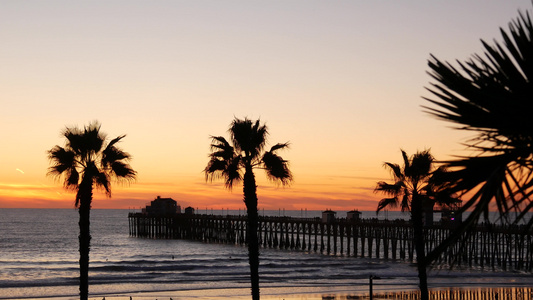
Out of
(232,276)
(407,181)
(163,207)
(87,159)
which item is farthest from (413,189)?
(163,207)

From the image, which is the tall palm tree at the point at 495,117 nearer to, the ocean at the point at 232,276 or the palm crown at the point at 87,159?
the palm crown at the point at 87,159

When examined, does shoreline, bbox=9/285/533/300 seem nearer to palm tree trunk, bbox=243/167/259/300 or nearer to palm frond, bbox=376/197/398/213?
palm frond, bbox=376/197/398/213

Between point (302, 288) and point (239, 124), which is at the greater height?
point (239, 124)

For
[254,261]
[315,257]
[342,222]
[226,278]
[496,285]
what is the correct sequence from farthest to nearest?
[342,222]
[315,257]
[226,278]
[496,285]
[254,261]

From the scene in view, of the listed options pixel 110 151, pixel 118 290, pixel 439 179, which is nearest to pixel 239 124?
pixel 110 151

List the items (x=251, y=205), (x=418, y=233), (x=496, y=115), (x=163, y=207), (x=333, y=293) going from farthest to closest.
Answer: (x=163, y=207), (x=333, y=293), (x=418, y=233), (x=251, y=205), (x=496, y=115)

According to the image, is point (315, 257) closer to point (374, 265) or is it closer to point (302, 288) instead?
point (374, 265)

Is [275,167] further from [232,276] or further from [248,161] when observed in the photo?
[232,276]

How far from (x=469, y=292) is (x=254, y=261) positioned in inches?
814

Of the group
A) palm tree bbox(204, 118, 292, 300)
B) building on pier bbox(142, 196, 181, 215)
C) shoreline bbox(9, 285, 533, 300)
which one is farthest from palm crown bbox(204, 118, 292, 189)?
building on pier bbox(142, 196, 181, 215)

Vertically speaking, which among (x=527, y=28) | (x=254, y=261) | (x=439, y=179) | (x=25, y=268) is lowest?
(x=25, y=268)

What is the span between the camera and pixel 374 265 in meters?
64.7

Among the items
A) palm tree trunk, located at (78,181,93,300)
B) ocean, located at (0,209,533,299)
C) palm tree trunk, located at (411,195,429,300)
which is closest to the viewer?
palm tree trunk, located at (78,181,93,300)

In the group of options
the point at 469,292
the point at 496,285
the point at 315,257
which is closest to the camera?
the point at 469,292
